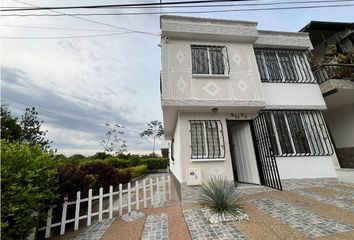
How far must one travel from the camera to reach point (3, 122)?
10984mm

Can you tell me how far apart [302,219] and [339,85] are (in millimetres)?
6335

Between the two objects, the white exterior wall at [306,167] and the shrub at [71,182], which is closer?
the shrub at [71,182]

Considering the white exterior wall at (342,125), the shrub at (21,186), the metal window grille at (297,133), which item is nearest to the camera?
the shrub at (21,186)

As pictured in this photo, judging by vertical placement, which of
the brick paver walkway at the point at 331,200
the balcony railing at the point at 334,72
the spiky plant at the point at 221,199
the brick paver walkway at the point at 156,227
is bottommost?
the brick paver walkway at the point at 156,227

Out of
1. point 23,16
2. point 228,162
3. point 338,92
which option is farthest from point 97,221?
point 338,92

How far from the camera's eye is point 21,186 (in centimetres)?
262

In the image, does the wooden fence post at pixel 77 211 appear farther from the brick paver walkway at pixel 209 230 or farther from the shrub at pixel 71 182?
the brick paver walkway at pixel 209 230

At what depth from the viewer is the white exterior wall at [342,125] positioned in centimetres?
743

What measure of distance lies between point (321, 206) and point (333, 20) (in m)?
10.3

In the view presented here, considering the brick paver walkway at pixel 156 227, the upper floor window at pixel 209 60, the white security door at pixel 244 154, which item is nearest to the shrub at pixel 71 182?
the brick paver walkway at pixel 156 227

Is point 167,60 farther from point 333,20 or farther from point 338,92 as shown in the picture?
point 333,20

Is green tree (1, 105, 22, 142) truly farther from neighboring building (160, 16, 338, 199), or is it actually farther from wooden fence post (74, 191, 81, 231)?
neighboring building (160, 16, 338, 199)

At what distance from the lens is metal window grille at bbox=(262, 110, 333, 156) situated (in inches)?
232

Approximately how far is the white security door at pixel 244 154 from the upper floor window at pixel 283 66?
2.45 meters
